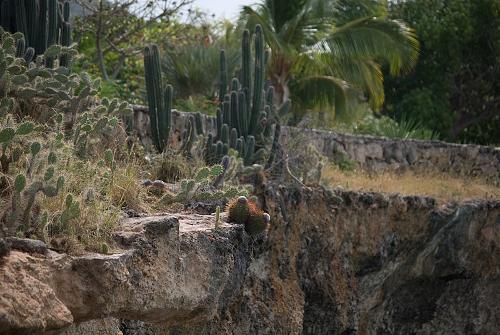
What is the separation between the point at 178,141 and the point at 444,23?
57.9 ft

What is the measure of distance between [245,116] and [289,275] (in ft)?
5.93

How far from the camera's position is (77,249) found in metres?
5.63

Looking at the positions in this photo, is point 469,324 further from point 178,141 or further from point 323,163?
point 178,141

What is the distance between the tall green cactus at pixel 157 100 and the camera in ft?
33.1

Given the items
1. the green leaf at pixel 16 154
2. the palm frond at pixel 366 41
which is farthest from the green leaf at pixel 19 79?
the palm frond at pixel 366 41

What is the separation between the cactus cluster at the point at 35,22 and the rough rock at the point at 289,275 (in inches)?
88.9

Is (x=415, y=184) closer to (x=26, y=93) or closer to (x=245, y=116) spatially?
(x=245, y=116)

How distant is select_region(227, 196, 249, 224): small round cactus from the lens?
7.26m

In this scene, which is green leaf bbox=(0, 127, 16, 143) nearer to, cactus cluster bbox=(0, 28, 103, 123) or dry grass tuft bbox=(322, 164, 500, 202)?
cactus cluster bbox=(0, 28, 103, 123)

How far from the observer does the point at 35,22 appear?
9297 millimetres

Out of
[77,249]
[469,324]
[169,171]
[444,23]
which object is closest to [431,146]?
[469,324]

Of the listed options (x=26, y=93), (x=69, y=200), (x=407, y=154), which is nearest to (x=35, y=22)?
(x=26, y=93)

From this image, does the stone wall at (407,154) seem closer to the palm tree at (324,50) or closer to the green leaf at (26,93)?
the palm tree at (324,50)

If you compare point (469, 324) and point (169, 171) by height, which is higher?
point (169, 171)
